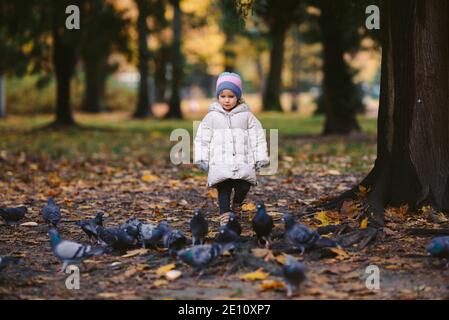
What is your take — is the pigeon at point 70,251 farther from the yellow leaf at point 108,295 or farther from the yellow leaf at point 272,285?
the yellow leaf at point 272,285

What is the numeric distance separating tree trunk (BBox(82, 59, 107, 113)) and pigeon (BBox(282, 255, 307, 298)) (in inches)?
1315

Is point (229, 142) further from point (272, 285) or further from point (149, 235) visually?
point (272, 285)

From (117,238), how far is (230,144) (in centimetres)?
148

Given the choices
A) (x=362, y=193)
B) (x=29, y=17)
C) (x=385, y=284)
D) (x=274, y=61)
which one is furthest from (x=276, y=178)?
(x=274, y=61)

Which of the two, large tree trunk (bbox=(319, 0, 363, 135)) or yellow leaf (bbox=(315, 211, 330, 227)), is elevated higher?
large tree trunk (bbox=(319, 0, 363, 135))

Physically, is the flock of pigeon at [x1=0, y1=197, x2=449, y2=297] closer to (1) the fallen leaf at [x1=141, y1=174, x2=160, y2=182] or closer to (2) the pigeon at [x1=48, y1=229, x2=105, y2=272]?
(2) the pigeon at [x1=48, y1=229, x2=105, y2=272]

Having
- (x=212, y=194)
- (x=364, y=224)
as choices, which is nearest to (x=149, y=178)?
(x=212, y=194)

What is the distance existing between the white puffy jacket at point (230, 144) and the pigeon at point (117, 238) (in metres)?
1.09

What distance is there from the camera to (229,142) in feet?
24.2

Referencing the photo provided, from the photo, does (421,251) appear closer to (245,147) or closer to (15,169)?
(245,147)

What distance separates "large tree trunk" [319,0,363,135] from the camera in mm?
19228

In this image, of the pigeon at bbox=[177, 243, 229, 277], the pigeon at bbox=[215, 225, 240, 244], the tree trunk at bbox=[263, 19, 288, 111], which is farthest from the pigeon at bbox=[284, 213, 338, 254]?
the tree trunk at bbox=[263, 19, 288, 111]

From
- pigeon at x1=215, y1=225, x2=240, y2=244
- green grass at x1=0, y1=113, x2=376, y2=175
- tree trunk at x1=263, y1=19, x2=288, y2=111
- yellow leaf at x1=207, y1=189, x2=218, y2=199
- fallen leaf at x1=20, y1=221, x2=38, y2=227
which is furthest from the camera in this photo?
tree trunk at x1=263, y1=19, x2=288, y2=111

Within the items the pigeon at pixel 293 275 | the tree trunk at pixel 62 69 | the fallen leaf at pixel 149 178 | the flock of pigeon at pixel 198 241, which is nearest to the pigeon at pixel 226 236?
the flock of pigeon at pixel 198 241
